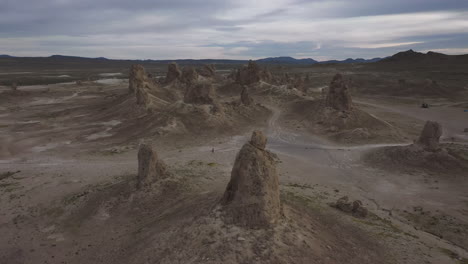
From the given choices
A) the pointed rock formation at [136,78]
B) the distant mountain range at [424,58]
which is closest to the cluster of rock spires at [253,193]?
the pointed rock formation at [136,78]

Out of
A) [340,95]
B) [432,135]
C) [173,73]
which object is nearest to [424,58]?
[173,73]

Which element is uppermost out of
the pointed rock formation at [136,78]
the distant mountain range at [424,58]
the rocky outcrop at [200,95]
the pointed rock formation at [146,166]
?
the distant mountain range at [424,58]

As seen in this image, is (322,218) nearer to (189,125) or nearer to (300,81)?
(189,125)

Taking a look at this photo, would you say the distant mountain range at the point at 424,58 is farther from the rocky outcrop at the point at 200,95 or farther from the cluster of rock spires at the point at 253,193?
the cluster of rock spires at the point at 253,193

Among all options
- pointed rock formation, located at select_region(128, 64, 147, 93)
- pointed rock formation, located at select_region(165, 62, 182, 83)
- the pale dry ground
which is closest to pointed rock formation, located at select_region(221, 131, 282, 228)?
the pale dry ground

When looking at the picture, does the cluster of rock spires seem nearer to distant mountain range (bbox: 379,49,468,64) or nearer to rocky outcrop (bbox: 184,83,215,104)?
rocky outcrop (bbox: 184,83,215,104)

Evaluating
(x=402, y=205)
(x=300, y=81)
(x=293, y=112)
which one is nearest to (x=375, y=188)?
(x=402, y=205)
